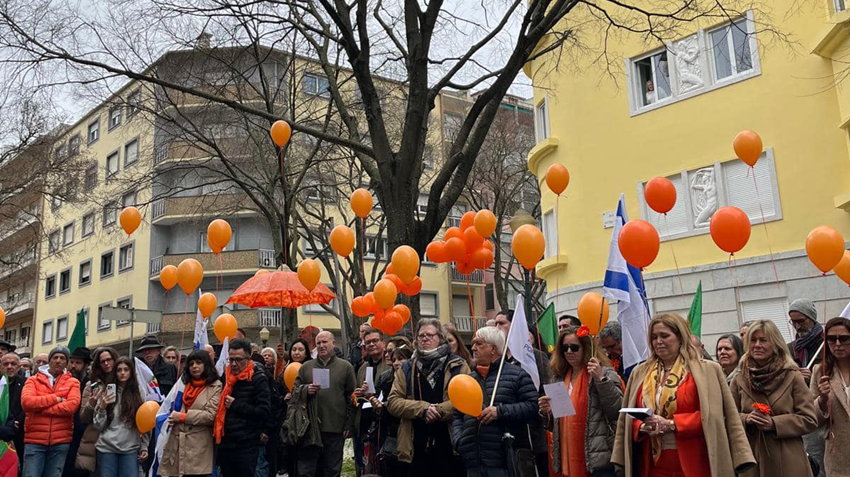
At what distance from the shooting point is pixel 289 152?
71.7 ft

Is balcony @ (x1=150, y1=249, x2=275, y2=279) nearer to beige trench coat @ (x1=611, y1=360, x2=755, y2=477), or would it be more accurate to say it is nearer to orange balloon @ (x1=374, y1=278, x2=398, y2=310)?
orange balloon @ (x1=374, y1=278, x2=398, y2=310)

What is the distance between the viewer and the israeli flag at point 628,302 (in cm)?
648

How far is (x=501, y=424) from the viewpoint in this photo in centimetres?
637

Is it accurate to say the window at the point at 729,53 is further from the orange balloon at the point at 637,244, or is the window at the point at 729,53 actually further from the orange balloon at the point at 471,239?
the orange balloon at the point at 637,244

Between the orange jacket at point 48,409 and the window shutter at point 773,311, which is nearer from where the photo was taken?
the orange jacket at point 48,409

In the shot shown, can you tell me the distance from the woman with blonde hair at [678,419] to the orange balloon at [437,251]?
6315mm

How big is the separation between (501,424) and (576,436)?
0.63m

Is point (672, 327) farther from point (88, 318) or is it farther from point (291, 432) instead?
point (88, 318)

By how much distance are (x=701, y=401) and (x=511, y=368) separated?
77.6 inches

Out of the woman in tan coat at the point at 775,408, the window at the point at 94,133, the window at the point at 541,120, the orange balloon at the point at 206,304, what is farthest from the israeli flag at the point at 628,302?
the window at the point at 94,133

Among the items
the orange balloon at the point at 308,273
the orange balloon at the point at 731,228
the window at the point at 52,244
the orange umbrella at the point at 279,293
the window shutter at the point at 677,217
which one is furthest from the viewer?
the window at the point at 52,244

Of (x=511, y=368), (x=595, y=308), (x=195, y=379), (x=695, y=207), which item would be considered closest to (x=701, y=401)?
(x=511, y=368)

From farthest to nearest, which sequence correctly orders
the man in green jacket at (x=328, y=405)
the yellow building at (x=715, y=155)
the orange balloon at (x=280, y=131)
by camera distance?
the yellow building at (x=715, y=155)
the orange balloon at (x=280, y=131)
the man in green jacket at (x=328, y=405)

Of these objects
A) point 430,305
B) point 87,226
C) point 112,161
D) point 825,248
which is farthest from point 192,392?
point 87,226
